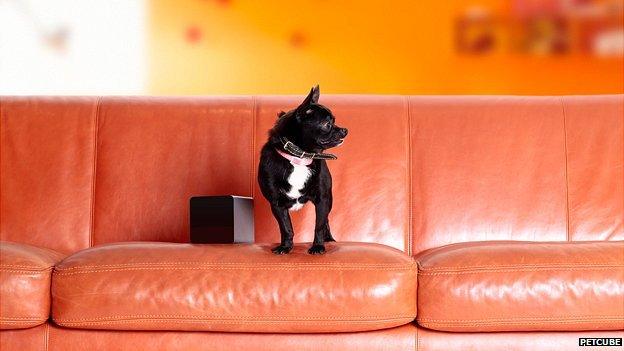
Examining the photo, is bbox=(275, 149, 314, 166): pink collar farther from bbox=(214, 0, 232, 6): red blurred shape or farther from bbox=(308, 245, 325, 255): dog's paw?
bbox=(214, 0, 232, 6): red blurred shape

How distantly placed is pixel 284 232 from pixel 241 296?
28cm

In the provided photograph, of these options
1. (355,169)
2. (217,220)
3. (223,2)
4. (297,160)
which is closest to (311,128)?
(297,160)

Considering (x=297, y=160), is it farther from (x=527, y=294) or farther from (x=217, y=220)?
(x=527, y=294)

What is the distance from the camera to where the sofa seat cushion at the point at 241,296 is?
1.93 metres

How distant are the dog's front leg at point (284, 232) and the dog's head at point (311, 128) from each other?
189mm

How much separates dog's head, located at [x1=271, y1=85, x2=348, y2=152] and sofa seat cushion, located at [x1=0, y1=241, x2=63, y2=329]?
2.30 feet

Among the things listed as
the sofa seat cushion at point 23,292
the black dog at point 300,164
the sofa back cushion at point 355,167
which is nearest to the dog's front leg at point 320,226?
the black dog at point 300,164

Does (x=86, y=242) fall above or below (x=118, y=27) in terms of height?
below

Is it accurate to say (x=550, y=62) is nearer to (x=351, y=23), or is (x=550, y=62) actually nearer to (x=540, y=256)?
(x=351, y=23)

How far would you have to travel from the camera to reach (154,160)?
2.74 meters

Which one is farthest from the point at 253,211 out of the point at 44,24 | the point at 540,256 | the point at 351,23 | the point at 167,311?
the point at 44,24

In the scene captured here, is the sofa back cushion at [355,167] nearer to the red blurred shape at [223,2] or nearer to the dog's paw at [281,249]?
the dog's paw at [281,249]

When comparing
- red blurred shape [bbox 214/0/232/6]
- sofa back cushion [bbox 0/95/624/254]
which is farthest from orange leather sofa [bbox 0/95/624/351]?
red blurred shape [bbox 214/0/232/6]

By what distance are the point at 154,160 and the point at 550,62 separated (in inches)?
110
